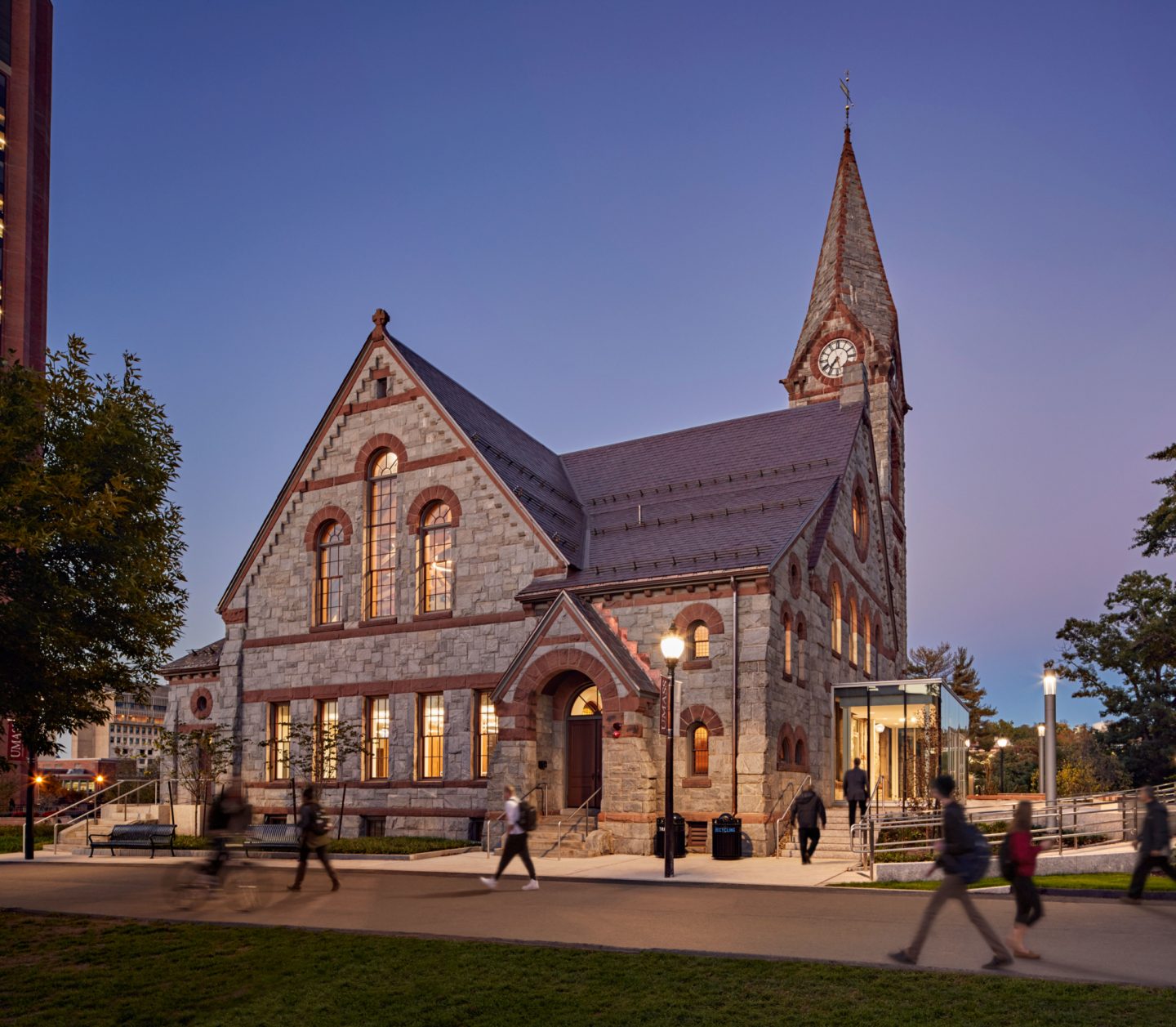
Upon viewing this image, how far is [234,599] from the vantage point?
37.2 meters

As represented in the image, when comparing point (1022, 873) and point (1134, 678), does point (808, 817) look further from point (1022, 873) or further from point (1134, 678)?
point (1134, 678)

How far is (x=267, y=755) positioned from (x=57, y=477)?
17.4 metres

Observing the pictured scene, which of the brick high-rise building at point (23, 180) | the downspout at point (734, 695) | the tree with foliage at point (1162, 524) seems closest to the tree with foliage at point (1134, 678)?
the tree with foliage at point (1162, 524)

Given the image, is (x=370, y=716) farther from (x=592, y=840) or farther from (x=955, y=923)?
(x=955, y=923)

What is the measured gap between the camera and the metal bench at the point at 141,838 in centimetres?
2814

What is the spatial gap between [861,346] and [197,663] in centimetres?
3218

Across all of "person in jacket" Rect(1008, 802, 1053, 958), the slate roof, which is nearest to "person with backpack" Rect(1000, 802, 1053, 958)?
"person in jacket" Rect(1008, 802, 1053, 958)

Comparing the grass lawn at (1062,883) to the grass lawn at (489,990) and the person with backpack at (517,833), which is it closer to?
the person with backpack at (517,833)

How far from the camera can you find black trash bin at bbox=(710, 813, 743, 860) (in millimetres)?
25906

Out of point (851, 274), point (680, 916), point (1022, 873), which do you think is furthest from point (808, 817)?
point (851, 274)

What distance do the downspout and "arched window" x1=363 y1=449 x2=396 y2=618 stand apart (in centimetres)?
1098

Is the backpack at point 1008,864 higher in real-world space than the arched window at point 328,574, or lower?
lower

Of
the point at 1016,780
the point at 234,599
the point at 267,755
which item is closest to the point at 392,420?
the point at 234,599

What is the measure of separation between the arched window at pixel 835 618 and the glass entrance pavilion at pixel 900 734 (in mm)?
1814
